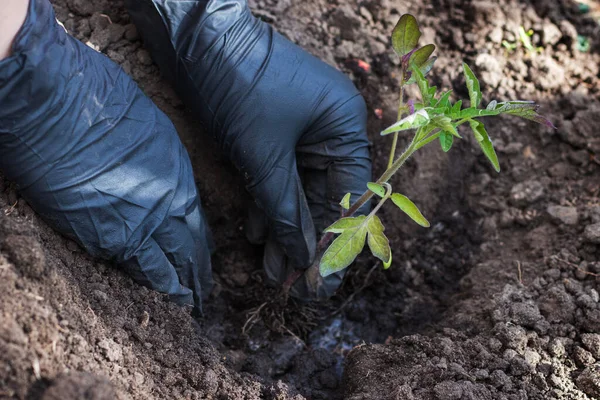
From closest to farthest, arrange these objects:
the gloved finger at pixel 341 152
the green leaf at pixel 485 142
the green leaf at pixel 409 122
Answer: the green leaf at pixel 409 122
the green leaf at pixel 485 142
the gloved finger at pixel 341 152

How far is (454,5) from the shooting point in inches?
102

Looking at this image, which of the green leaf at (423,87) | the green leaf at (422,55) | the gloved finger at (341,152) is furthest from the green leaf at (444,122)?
the gloved finger at (341,152)

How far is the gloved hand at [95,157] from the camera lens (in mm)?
1502

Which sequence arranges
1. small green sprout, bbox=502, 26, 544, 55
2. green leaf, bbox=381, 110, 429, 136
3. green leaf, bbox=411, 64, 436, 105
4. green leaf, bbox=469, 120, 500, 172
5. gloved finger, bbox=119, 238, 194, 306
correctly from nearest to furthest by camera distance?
green leaf, bbox=381, 110, 429, 136 → green leaf, bbox=469, 120, 500, 172 → green leaf, bbox=411, 64, 436, 105 → gloved finger, bbox=119, 238, 194, 306 → small green sprout, bbox=502, 26, 544, 55

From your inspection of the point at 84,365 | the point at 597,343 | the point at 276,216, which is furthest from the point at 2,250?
the point at 597,343

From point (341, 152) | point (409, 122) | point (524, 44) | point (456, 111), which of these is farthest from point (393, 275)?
point (524, 44)

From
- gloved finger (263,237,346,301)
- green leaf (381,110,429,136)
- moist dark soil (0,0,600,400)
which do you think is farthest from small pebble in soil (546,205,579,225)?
green leaf (381,110,429,136)

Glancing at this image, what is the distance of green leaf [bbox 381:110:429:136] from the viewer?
1221 mm

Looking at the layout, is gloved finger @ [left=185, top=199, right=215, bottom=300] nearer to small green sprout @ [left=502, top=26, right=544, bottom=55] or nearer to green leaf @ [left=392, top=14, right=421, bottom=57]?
green leaf @ [left=392, top=14, right=421, bottom=57]

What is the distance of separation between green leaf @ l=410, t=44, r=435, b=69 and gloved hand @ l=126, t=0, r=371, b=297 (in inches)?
17.8

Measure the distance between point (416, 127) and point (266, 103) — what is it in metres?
0.72

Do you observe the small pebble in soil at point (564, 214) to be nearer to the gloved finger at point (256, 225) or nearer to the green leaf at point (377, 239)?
the green leaf at point (377, 239)

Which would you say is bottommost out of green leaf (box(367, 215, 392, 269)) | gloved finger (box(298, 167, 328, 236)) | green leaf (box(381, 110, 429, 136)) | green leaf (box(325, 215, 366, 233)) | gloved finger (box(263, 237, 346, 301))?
gloved finger (box(263, 237, 346, 301))

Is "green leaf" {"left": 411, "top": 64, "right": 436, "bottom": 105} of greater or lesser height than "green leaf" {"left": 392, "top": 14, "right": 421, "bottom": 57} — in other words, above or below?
below
